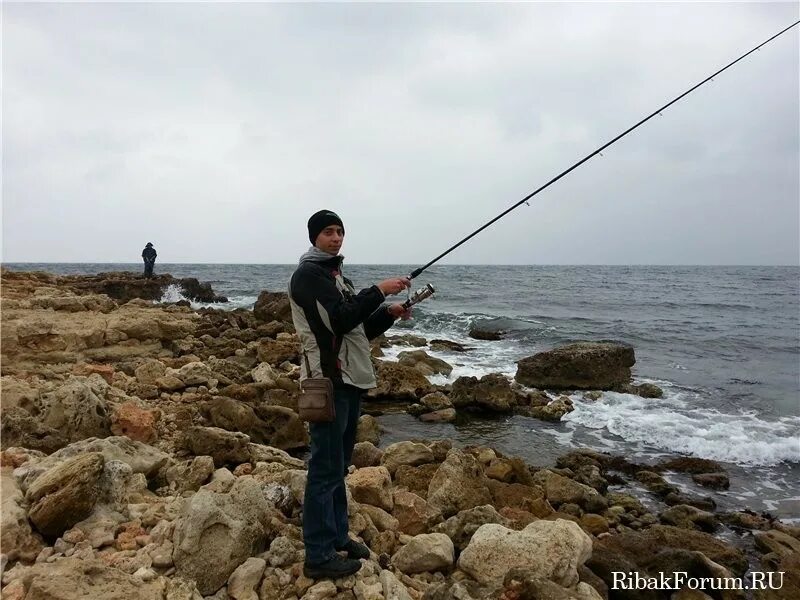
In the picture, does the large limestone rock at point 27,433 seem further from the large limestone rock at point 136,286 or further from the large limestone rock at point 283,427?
the large limestone rock at point 136,286

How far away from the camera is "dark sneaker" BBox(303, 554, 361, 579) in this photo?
293cm

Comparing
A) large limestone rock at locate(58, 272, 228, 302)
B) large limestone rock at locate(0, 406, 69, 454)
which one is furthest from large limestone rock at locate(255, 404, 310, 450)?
large limestone rock at locate(58, 272, 228, 302)

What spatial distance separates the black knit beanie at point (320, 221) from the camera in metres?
3.06

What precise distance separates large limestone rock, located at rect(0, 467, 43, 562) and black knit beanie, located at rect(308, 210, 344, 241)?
249cm

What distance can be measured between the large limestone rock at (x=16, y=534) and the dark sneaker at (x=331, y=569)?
1629mm

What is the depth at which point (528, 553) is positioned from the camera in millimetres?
3395

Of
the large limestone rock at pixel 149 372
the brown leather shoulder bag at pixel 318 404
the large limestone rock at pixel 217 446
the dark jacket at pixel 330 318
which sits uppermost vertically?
the dark jacket at pixel 330 318

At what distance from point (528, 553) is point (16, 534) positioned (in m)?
3.23

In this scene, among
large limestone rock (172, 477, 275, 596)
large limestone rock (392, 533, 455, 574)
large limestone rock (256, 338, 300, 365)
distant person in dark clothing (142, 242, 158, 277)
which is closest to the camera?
large limestone rock (172, 477, 275, 596)

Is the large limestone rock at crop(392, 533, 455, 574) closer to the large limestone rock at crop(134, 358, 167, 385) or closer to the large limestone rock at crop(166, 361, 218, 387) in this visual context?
the large limestone rock at crop(166, 361, 218, 387)

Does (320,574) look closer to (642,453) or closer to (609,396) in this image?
(642,453)

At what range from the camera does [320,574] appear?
115 inches

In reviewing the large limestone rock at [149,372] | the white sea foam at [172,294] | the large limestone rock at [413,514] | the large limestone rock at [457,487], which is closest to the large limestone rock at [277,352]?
the large limestone rock at [149,372]

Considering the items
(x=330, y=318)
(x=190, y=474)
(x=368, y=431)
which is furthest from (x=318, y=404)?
(x=368, y=431)
